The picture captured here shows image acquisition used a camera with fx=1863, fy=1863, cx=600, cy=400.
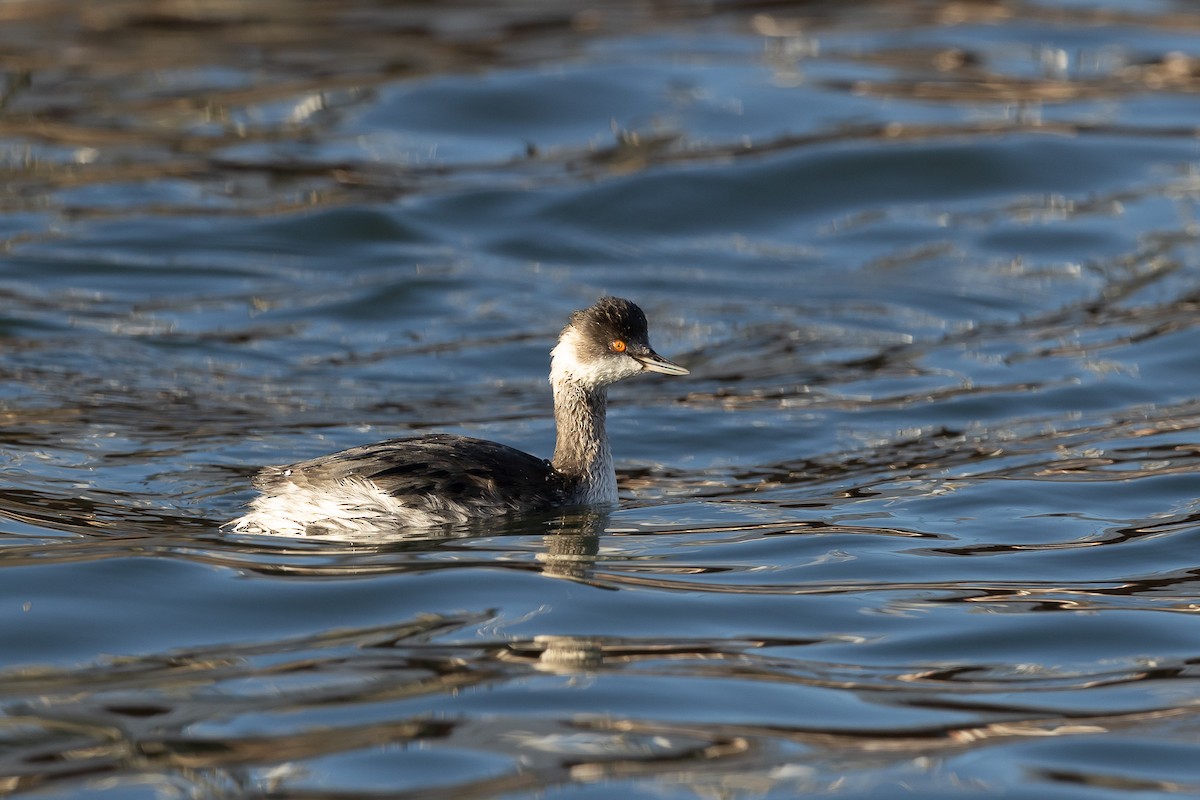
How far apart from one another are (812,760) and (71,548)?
3.62m

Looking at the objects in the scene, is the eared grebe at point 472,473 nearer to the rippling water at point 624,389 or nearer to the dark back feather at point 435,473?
the dark back feather at point 435,473

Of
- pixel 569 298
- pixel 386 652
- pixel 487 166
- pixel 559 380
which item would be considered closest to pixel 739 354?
pixel 569 298

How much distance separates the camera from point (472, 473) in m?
8.40

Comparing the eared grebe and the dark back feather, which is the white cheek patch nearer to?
the eared grebe

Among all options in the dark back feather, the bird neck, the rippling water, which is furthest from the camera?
the bird neck

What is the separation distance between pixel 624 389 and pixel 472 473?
13.2 ft

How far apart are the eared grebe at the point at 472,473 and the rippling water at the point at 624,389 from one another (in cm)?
13

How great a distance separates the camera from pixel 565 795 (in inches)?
216

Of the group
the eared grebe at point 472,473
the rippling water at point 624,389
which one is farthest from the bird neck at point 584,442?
the rippling water at point 624,389

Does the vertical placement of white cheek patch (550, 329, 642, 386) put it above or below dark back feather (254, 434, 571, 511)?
above

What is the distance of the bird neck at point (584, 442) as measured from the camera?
9.00 metres

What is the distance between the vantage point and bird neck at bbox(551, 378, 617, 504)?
900cm

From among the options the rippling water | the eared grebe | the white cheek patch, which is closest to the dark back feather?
the eared grebe

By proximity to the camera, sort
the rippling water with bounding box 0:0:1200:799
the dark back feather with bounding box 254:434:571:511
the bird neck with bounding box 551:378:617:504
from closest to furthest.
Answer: the rippling water with bounding box 0:0:1200:799 < the dark back feather with bounding box 254:434:571:511 < the bird neck with bounding box 551:378:617:504
